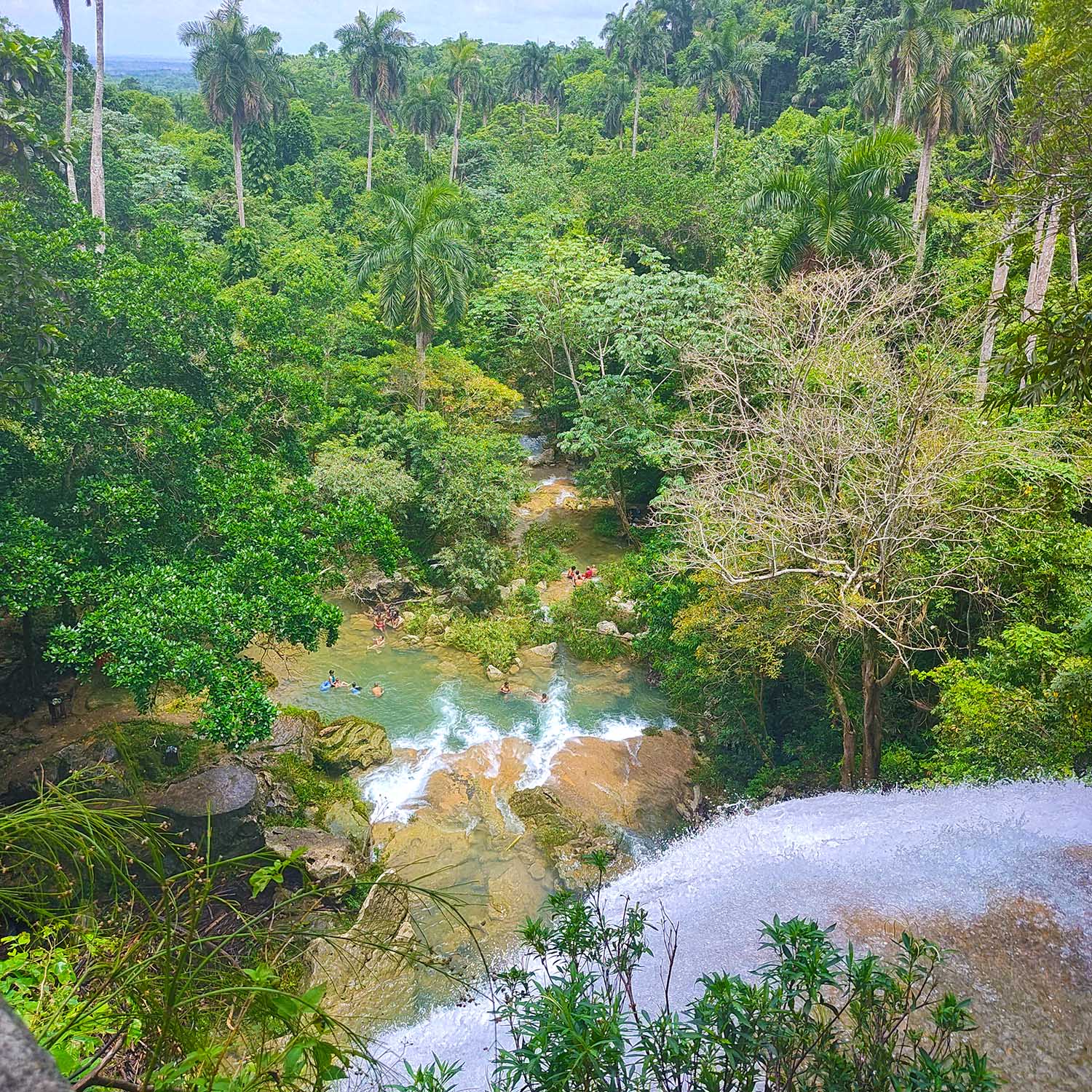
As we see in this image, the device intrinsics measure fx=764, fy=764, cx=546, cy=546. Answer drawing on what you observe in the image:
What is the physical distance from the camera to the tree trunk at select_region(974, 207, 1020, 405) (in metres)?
6.39

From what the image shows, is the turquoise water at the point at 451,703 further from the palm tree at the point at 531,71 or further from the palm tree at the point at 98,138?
the palm tree at the point at 531,71

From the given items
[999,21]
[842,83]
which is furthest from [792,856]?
[842,83]

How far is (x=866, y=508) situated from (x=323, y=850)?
26.9 feet

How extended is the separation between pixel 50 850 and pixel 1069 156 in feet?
26.3

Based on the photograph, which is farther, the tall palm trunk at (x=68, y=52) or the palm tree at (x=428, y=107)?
the palm tree at (x=428, y=107)

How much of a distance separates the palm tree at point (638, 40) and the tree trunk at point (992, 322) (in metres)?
28.0

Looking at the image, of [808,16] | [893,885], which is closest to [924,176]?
[893,885]

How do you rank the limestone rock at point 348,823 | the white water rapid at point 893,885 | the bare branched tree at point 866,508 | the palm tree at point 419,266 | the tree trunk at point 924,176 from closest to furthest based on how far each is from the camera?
the white water rapid at point 893,885 < the bare branched tree at point 866,508 < the limestone rock at point 348,823 < the palm tree at point 419,266 < the tree trunk at point 924,176

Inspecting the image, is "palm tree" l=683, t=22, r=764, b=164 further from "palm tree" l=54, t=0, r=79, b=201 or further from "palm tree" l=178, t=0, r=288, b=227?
"palm tree" l=54, t=0, r=79, b=201

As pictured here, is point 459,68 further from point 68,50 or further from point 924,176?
point 924,176

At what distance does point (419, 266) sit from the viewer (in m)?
20.1

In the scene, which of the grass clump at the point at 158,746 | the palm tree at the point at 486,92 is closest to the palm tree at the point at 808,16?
the palm tree at the point at 486,92

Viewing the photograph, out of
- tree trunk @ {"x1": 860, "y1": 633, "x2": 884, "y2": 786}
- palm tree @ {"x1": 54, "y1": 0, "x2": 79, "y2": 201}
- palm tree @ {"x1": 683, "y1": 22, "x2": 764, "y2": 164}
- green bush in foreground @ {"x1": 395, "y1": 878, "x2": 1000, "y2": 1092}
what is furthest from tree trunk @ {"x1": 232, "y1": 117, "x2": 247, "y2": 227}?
green bush in foreground @ {"x1": 395, "y1": 878, "x2": 1000, "y2": 1092}

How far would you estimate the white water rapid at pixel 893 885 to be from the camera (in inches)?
246
